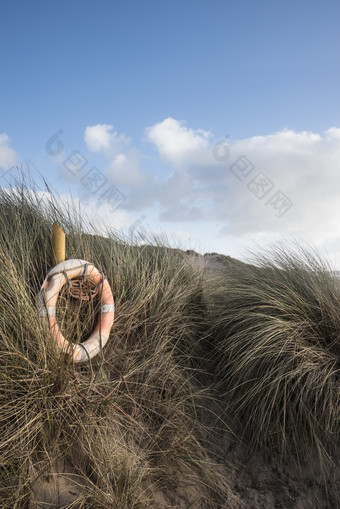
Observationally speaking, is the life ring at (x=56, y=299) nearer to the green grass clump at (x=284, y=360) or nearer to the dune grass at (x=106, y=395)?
the dune grass at (x=106, y=395)

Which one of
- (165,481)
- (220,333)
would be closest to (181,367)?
(220,333)

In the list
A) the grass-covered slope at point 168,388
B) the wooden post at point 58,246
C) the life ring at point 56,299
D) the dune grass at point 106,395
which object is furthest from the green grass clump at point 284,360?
the wooden post at point 58,246

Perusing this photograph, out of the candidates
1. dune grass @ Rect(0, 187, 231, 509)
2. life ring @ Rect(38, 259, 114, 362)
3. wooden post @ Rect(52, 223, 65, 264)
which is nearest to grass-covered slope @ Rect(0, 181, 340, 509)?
dune grass @ Rect(0, 187, 231, 509)

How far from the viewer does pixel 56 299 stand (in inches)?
148

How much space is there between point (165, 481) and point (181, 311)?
6.39 ft

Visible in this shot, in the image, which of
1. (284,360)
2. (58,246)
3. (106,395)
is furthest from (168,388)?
(58,246)

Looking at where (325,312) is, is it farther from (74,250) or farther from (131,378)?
(74,250)

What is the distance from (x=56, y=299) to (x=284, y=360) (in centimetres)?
219

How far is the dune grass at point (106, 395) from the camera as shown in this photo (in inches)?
116

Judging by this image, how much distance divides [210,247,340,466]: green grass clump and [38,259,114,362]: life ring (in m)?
1.28

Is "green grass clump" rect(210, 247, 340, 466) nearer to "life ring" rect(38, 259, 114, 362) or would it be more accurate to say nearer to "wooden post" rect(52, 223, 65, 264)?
"life ring" rect(38, 259, 114, 362)

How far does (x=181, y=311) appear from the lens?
191 inches

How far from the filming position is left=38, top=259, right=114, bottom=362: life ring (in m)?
3.49

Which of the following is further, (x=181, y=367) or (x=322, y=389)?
(x=181, y=367)
